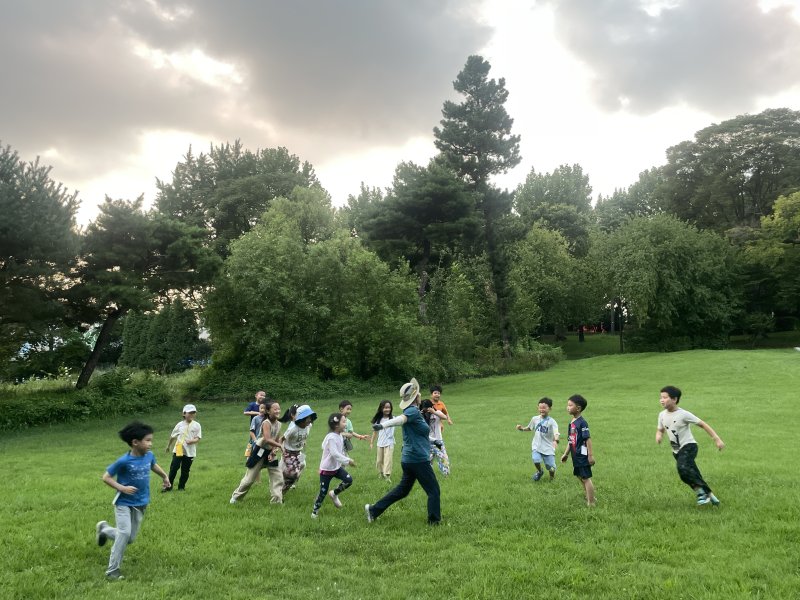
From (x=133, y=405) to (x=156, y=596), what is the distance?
83.3ft

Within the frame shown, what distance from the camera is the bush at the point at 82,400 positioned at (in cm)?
2456

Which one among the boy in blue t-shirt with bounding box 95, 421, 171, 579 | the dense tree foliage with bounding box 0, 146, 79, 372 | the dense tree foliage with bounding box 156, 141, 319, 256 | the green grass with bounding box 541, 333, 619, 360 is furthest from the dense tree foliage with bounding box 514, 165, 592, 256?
the boy in blue t-shirt with bounding box 95, 421, 171, 579

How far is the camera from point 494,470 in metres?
12.6

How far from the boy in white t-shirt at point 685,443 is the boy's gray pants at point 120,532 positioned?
7.97 meters

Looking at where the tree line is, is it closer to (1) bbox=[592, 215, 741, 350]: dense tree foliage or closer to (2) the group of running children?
(1) bbox=[592, 215, 741, 350]: dense tree foliage

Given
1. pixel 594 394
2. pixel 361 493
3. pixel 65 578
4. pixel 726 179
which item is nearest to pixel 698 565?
pixel 361 493

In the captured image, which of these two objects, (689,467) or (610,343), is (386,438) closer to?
(689,467)

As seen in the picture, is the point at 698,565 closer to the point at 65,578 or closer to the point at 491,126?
the point at 65,578

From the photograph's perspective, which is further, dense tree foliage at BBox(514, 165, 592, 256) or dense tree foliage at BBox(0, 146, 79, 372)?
dense tree foliage at BBox(514, 165, 592, 256)

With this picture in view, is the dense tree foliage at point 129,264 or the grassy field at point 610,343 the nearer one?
the dense tree foliage at point 129,264

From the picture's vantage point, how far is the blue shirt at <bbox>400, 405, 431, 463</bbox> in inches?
334

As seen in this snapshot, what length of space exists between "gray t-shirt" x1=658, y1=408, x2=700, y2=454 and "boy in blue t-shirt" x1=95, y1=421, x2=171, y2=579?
7864 millimetres

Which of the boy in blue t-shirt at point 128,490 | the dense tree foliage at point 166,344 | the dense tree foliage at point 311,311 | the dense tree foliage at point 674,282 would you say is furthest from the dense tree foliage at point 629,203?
the boy in blue t-shirt at point 128,490

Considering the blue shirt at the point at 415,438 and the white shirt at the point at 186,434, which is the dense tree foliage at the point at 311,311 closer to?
the white shirt at the point at 186,434
